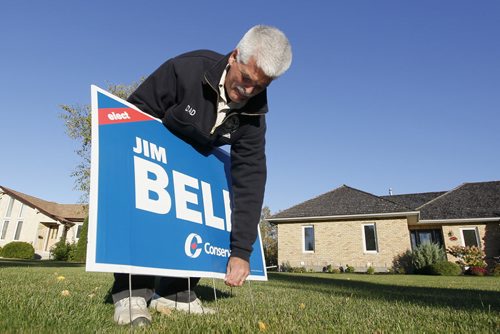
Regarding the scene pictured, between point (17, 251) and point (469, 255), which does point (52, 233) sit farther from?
point (469, 255)

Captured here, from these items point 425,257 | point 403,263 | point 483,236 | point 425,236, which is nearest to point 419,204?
point 425,236

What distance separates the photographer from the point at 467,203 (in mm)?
22859

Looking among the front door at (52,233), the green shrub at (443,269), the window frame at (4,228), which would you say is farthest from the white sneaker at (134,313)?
the window frame at (4,228)

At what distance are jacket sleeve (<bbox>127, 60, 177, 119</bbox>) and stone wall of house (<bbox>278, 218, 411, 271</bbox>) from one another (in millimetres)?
20671

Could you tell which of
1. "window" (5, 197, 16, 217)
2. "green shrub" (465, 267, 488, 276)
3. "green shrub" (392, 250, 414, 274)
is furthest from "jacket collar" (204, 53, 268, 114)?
"window" (5, 197, 16, 217)

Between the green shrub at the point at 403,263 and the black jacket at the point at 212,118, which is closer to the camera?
the black jacket at the point at 212,118

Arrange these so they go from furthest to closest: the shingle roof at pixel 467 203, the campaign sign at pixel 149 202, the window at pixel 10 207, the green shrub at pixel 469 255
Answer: the window at pixel 10 207, the shingle roof at pixel 467 203, the green shrub at pixel 469 255, the campaign sign at pixel 149 202

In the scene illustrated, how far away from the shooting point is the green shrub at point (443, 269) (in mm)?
17316

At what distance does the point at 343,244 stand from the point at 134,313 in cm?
2133

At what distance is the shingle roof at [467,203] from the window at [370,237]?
410 cm

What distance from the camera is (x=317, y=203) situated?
24.8m

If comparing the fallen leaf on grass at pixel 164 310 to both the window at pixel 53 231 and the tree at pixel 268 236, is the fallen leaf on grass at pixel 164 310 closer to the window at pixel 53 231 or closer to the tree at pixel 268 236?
the tree at pixel 268 236

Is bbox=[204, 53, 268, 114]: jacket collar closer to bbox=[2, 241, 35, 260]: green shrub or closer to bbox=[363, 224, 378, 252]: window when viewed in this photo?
bbox=[363, 224, 378, 252]: window

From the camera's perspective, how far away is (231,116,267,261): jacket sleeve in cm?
258
